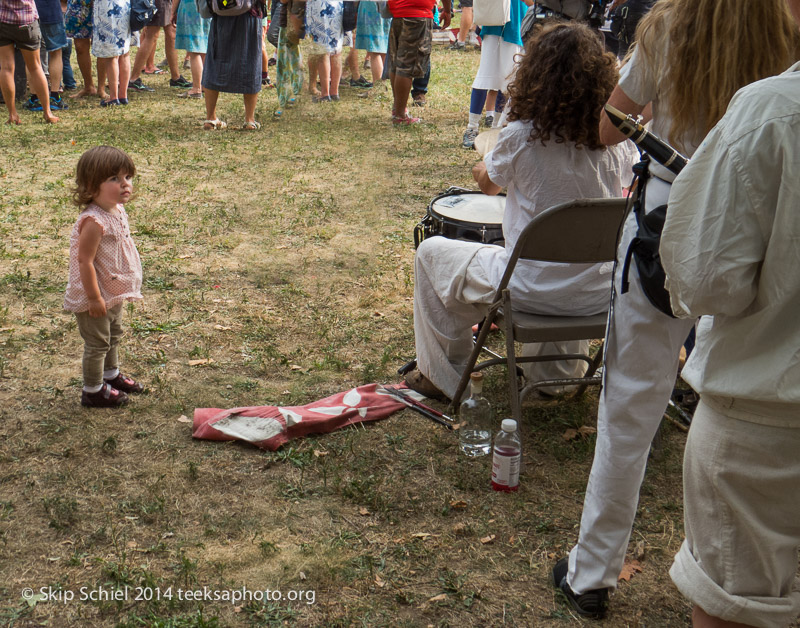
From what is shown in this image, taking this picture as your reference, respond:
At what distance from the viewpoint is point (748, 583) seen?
1653 millimetres

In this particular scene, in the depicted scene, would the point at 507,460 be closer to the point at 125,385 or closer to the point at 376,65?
the point at 125,385

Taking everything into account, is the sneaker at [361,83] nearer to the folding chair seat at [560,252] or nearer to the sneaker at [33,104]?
the sneaker at [33,104]

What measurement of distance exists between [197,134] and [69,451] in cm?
622

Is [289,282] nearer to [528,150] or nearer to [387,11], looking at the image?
[528,150]

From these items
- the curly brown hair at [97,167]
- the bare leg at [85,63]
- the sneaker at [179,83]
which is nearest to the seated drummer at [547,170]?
the curly brown hair at [97,167]

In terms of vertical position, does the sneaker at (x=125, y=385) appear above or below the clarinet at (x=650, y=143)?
below

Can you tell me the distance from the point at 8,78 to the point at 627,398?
27.6 ft

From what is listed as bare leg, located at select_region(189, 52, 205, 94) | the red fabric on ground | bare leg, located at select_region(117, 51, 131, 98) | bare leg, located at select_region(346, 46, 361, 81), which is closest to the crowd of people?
the red fabric on ground

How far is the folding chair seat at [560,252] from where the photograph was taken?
10.4ft

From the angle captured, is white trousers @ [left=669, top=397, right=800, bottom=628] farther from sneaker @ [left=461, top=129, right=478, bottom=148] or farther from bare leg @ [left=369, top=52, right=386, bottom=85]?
bare leg @ [left=369, top=52, right=386, bottom=85]

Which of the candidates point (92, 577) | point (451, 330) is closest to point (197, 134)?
point (451, 330)

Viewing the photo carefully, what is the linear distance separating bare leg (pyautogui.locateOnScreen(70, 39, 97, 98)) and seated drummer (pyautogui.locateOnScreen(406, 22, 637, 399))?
834 cm

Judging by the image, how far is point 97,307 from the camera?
3521 mm

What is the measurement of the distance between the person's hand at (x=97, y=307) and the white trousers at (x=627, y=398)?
83.5 inches
